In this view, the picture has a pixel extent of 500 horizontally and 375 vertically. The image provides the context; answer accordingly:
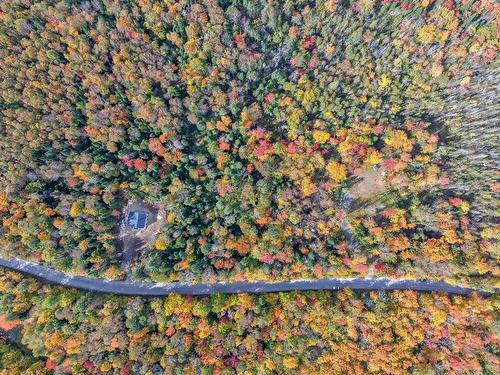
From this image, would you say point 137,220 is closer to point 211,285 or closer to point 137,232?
point 137,232

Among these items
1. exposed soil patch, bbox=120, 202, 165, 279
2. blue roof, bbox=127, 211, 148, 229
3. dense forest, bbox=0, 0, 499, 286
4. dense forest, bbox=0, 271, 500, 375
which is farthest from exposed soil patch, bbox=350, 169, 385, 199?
blue roof, bbox=127, 211, 148, 229

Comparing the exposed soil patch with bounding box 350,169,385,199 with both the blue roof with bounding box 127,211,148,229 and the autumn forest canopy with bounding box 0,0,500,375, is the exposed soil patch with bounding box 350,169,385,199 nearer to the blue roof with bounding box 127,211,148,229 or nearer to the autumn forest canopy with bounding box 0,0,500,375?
the autumn forest canopy with bounding box 0,0,500,375

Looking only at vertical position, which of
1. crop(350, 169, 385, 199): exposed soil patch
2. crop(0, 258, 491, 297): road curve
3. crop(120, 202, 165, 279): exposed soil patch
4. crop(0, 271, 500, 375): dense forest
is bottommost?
crop(0, 271, 500, 375): dense forest

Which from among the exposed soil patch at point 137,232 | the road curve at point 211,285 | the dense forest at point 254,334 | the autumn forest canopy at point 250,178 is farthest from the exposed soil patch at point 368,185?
the exposed soil patch at point 137,232

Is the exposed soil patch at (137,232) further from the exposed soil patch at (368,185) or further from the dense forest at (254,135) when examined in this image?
the exposed soil patch at (368,185)

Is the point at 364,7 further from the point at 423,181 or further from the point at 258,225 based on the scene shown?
the point at 258,225

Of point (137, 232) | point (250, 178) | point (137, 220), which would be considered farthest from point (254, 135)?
point (137, 232)
